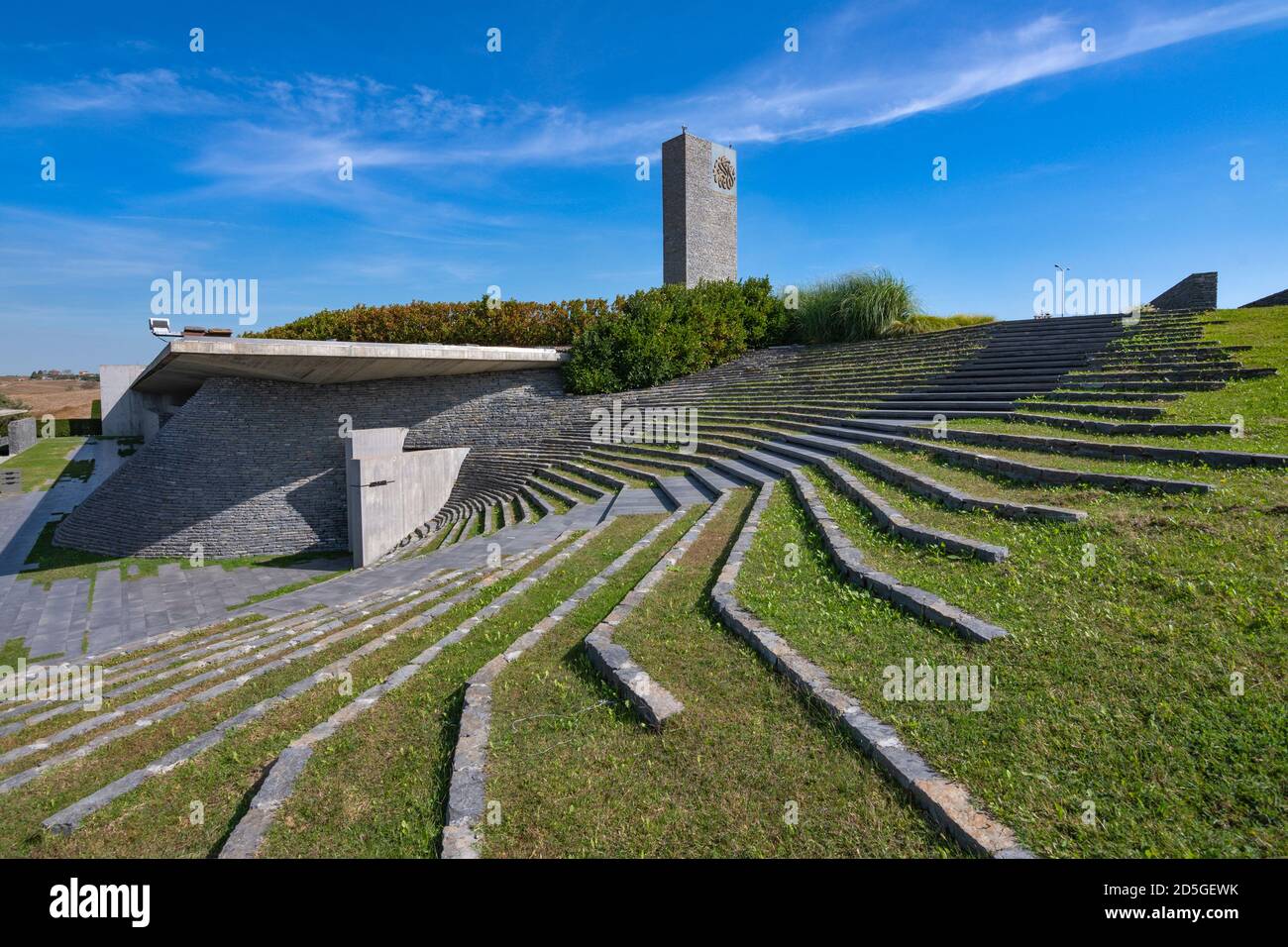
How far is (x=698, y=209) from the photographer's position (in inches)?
1154

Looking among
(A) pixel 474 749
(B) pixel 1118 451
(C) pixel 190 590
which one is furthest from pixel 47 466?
(B) pixel 1118 451

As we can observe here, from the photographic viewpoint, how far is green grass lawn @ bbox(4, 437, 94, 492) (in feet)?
71.5

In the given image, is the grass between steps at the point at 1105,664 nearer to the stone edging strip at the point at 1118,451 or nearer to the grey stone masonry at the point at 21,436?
the stone edging strip at the point at 1118,451

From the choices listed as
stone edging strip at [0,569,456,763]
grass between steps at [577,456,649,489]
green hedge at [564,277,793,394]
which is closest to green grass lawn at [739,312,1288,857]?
stone edging strip at [0,569,456,763]

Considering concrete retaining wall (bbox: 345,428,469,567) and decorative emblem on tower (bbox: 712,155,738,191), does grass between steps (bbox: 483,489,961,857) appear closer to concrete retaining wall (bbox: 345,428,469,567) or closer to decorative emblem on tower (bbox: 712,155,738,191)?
concrete retaining wall (bbox: 345,428,469,567)

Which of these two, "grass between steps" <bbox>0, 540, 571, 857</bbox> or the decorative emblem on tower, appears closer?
"grass between steps" <bbox>0, 540, 571, 857</bbox>

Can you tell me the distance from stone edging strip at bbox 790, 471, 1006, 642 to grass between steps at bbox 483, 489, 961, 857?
1.28 metres

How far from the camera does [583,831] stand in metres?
2.67

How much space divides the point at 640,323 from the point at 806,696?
20.3 metres

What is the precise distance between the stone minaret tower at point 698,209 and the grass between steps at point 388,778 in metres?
26.8

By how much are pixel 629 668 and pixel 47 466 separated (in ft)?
103

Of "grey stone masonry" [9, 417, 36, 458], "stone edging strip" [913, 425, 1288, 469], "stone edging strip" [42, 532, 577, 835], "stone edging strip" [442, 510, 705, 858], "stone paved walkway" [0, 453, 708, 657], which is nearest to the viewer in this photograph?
"stone edging strip" [442, 510, 705, 858]
